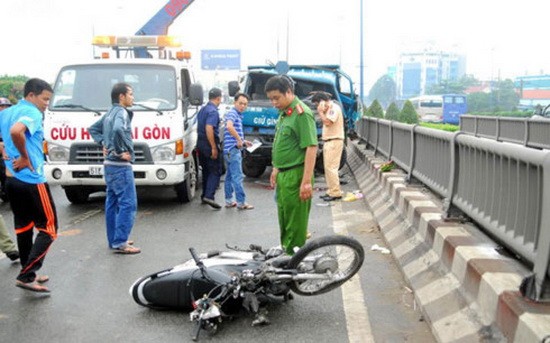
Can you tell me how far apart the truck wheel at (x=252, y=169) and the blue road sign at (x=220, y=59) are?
77.9 metres

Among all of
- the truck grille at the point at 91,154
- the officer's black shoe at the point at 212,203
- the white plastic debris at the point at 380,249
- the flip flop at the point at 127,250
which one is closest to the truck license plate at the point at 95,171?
the truck grille at the point at 91,154

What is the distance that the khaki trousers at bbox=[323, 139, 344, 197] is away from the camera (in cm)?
927

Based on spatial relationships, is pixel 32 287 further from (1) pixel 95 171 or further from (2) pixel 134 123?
(2) pixel 134 123

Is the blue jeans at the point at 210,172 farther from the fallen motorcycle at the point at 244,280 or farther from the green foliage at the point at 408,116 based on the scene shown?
the green foliage at the point at 408,116

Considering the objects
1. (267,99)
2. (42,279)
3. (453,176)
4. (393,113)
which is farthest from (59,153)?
(393,113)

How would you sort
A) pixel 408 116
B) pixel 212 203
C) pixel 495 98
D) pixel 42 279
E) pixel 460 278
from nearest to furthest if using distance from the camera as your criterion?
pixel 460 278
pixel 42 279
pixel 212 203
pixel 408 116
pixel 495 98

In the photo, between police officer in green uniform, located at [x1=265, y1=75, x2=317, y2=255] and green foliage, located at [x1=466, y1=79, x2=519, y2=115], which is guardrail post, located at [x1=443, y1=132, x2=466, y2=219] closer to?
police officer in green uniform, located at [x1=265, y1=75, x2=317, y2=255]

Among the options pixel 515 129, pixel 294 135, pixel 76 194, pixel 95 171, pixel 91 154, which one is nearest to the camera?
pixel 294 135

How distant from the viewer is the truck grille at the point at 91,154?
820cm

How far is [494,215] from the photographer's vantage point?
13.8 ft

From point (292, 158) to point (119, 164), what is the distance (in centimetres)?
219

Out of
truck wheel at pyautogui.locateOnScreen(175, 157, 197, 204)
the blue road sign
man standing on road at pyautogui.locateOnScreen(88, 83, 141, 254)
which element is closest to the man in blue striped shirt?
truck wheel at pyautogui.locateOnScreen(175, 157, 197, 204)

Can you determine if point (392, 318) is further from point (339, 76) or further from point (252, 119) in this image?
point (339, 76)

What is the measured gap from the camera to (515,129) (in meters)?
14.2
